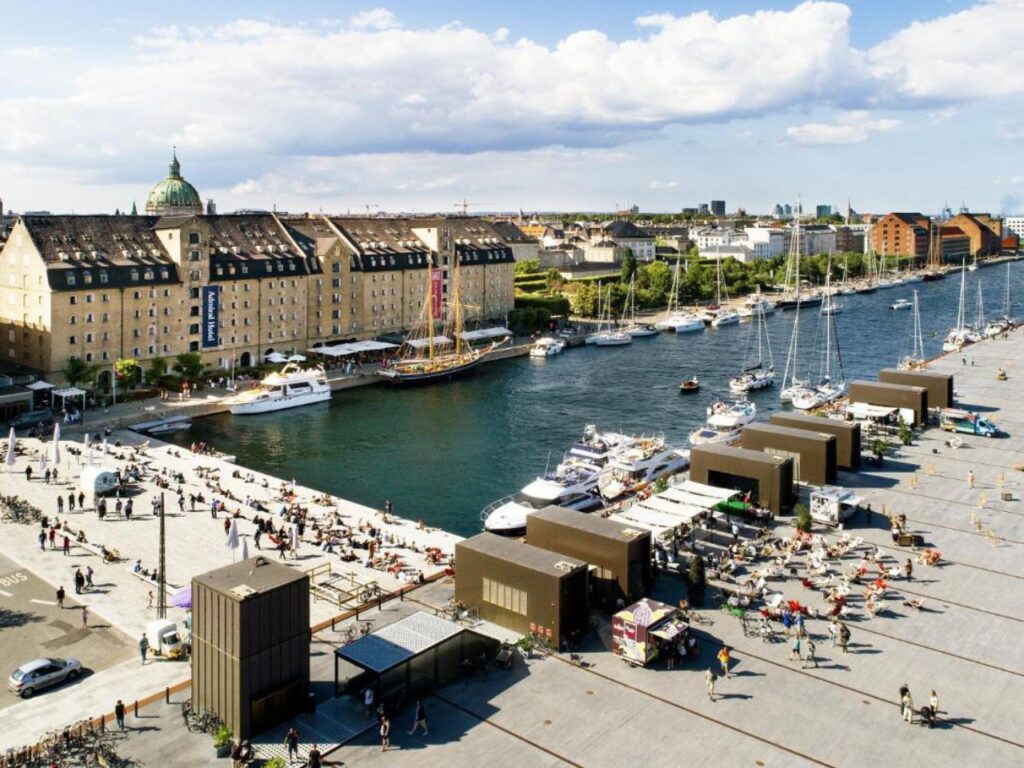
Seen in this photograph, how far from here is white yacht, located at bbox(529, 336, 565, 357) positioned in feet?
379

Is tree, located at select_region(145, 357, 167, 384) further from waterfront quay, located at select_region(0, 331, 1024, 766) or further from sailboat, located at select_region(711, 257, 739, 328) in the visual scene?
sailboat, located at select_region(711, 257, 739, 328)

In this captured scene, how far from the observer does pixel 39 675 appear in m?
30.2

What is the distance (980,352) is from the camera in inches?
3949

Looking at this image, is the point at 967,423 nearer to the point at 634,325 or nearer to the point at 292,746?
the point at 292,746

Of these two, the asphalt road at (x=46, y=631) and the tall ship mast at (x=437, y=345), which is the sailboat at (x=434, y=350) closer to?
the tall ship mast at (x=437, y=345)

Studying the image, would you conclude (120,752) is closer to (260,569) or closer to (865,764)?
(260,569)

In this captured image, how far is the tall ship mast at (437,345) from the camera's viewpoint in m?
98.8

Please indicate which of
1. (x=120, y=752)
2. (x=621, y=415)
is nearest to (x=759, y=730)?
(x=120, y=752)

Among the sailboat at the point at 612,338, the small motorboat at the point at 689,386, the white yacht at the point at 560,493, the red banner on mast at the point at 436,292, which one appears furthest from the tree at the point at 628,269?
the white yacht at the point at 560,493

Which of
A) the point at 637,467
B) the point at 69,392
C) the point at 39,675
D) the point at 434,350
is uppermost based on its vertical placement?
the point at 434,350

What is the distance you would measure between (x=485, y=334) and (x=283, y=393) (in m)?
38.7

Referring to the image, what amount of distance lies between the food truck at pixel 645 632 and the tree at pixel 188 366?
211ft

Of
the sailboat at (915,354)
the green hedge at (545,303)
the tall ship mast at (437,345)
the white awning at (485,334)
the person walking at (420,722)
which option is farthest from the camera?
the green hedge at (545,303)

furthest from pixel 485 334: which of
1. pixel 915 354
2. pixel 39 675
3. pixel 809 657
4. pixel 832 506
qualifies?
pixel 39 675
